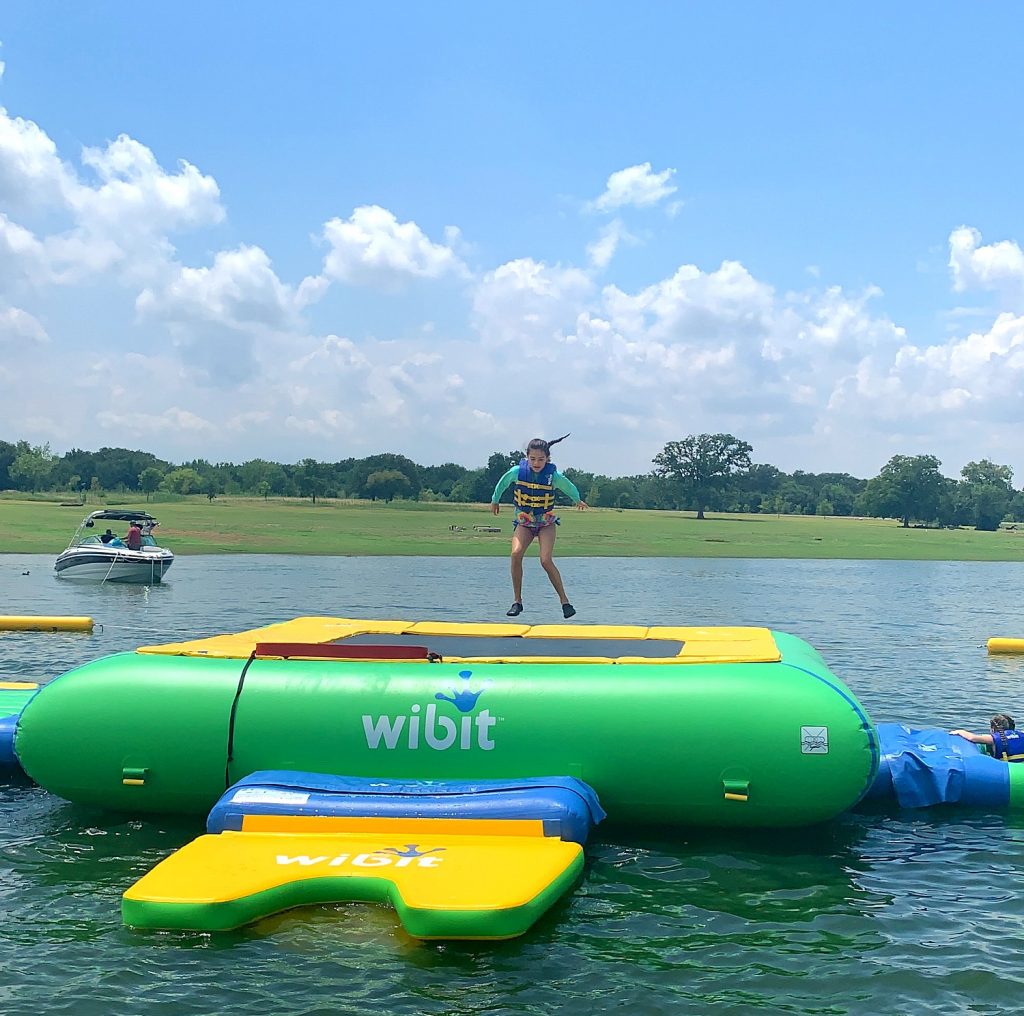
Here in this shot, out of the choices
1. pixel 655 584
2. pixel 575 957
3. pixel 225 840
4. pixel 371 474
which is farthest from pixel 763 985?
pixel 371 474

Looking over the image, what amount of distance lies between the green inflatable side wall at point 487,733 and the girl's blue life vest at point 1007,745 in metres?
2.46

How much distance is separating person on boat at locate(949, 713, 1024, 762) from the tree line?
6759 centimetres

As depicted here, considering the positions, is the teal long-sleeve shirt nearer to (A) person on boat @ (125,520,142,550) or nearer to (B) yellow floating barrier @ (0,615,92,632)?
(B) yellow floating barrier @ (0,615,92,632)

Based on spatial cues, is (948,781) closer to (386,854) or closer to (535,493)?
(386,854)

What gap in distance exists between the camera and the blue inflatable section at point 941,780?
28.9 ft

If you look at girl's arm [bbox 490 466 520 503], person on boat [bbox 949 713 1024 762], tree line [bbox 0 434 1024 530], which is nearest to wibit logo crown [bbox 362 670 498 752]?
person on boat [bbox 949 713 1024 762]

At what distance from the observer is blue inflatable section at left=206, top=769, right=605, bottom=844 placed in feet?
23.8

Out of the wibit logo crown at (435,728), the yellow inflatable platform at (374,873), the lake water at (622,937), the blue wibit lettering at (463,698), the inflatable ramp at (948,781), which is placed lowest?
the lake water at (622,937)

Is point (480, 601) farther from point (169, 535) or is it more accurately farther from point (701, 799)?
point (169, 535)

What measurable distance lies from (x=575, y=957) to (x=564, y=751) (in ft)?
6.69

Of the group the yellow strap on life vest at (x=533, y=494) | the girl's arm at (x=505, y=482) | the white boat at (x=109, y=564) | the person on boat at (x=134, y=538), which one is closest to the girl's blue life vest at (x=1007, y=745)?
the yellow strap on life vest at (x=533, y=494)

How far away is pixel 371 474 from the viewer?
91.9 meters

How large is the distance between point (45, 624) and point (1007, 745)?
16.0 meters

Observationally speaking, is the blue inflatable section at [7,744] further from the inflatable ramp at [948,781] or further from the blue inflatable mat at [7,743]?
the inflatable ramp at [948,781]
